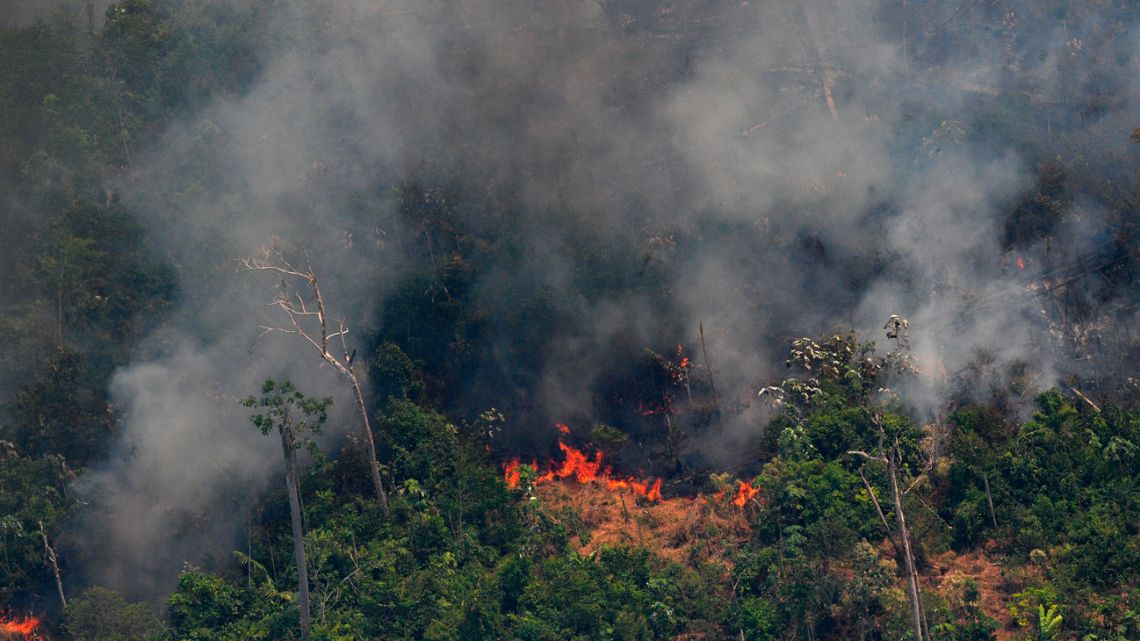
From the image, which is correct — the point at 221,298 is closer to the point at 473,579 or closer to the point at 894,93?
the point at 473,579

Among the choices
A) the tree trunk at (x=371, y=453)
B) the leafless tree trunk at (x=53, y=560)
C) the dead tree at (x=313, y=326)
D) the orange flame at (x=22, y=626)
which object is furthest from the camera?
the dead tree at (x=313, y=326)

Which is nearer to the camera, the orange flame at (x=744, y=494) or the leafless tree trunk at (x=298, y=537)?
the leafless tree trunk at (x=298, y=537)

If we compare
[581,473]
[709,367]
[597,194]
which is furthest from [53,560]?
[597,194]

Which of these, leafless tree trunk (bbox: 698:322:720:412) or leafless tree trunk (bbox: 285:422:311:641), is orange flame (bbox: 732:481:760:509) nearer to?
leafless tree trunk (bbox: 698:322:720:412)

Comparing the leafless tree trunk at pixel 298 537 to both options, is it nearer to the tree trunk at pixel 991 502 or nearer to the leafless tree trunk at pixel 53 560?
the leafless tree trunk at pixel 53 560

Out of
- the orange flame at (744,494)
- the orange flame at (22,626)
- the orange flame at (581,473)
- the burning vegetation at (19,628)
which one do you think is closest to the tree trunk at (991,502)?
the orange flame at (744,494)

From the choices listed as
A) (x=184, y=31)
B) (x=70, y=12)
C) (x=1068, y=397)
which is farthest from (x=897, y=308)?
(x=70, y=12)

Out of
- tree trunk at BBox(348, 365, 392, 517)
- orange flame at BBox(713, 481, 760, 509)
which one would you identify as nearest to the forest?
orange flame at BBox(713, 481, 760, 509)

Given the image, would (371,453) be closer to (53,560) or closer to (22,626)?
(53,560)
